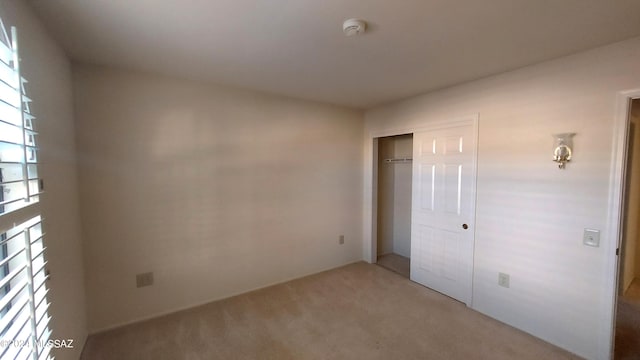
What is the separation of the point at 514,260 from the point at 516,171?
836mm

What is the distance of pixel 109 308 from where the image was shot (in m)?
2.41

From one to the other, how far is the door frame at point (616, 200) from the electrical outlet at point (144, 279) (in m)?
3.84

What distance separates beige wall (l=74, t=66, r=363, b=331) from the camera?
92.4 inches

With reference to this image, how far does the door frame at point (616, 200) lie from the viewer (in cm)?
187

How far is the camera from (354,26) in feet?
5.33

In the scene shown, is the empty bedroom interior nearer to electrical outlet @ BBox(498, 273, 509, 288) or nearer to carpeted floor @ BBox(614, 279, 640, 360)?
electrical outlet @ BBox(498, 273, 509, 288)

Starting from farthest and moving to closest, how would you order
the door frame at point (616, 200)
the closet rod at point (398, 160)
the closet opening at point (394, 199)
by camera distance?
the closet opening at point (394, 199) < the closet rod at point (398, 160) < the door frame at point (616, 200)

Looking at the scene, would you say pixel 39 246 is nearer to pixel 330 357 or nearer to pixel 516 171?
pixel 330 357

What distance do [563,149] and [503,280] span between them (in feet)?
4.29

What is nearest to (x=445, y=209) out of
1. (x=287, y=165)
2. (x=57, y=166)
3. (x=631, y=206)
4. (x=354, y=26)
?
(x=287, y=165)

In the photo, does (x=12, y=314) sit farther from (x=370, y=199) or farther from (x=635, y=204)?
(x=635, y=204)

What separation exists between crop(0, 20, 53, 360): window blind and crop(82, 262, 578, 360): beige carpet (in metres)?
1.02

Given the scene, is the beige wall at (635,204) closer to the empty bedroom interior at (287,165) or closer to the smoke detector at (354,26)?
the empty bedroom interior at (287,165)

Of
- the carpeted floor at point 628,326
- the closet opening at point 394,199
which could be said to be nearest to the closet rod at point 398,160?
the closet opening at point 394,199
